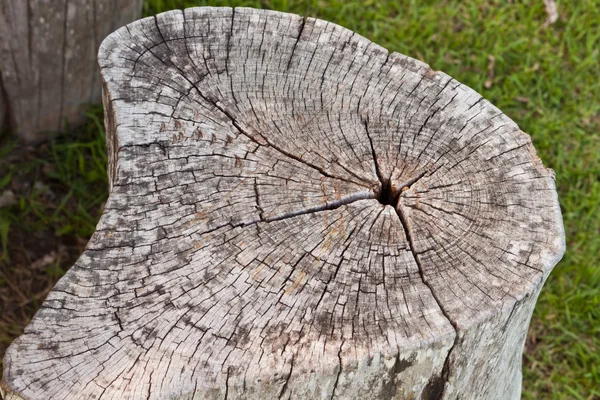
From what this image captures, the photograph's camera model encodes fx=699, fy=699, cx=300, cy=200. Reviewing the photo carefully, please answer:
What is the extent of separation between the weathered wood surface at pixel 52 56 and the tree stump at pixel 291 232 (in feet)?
3.45

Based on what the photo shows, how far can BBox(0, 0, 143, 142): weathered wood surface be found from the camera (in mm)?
2984

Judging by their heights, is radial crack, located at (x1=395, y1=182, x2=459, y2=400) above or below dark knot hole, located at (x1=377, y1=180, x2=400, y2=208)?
below

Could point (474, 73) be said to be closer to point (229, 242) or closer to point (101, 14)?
point (101, 14)

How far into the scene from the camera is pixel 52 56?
3135 millimetres

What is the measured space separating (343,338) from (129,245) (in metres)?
0.56

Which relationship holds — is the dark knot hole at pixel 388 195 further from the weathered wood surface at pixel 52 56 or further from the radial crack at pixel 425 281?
the weathered wood surface at pixel 52 56

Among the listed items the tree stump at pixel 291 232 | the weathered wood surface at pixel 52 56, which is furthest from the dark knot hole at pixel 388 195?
the weathered wood surface at pixel 52 56

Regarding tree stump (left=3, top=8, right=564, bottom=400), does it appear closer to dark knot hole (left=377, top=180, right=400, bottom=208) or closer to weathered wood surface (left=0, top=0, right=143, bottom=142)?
dark knot hole (left=377, top=180, right=400, bottom=208)

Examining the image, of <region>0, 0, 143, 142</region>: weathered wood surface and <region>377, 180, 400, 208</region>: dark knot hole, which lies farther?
<region>0, 0, 143, 142</region>: weathered wood surface

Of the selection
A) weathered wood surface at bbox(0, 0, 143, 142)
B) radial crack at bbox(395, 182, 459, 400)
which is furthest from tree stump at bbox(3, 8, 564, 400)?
weathered wood surface at bbox(0, 0, 143, 142)

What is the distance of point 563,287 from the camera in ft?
10.7

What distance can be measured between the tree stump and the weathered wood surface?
1.05 m

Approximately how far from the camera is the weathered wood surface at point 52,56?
2.98 metres

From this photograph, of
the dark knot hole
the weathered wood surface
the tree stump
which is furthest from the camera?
the weathered wood surface
